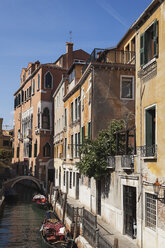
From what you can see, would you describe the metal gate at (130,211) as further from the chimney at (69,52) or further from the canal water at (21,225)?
the chimney at (69,52)

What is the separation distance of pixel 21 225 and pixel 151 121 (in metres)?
15.2

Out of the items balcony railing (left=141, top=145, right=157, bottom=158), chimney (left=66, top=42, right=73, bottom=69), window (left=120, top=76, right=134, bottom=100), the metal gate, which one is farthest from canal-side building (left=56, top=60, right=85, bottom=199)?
balcony railing (left=141, top=145, right=157, bottom=158)

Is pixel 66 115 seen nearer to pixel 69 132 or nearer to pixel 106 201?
pixel 69 132

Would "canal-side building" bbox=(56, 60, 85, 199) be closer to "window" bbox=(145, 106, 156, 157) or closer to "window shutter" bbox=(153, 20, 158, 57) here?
"window" bbox=(145, 106, 156, 157)

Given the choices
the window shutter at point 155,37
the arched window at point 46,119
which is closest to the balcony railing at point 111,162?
the window shutter at point 155,37

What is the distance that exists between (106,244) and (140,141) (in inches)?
151

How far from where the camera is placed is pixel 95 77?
21781 millimetres

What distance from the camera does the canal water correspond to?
19.0 m

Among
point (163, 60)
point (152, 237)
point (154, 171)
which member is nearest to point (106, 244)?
point (152, 237)

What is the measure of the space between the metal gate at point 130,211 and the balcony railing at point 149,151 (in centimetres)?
236

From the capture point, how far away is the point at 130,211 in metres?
14.2

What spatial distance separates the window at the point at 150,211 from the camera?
38.0ft

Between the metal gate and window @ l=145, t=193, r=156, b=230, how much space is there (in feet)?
6.14

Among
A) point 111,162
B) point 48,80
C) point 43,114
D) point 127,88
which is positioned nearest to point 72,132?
point 127,88
